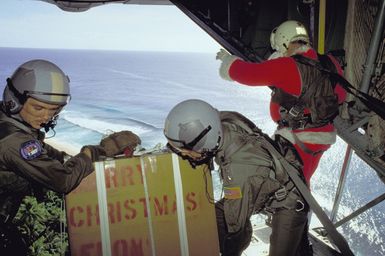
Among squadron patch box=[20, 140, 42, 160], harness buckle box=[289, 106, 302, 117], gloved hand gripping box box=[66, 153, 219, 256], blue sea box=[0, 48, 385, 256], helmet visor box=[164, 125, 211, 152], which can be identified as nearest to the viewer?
squadron patch box=[20, 140, 42, 160]

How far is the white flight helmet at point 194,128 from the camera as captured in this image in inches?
98.3

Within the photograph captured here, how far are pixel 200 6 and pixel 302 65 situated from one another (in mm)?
5161

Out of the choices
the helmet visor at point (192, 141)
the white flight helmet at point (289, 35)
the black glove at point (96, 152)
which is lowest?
the black glove at point (96, 152)

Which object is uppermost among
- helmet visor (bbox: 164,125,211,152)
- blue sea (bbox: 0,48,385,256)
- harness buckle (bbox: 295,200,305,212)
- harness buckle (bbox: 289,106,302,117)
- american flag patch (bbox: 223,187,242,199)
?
helmet visor (bbox: 164,125,211,152)

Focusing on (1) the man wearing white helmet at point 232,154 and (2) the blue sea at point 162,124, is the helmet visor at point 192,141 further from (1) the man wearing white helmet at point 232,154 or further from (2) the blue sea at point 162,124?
(2) the blue sea at point 162,124

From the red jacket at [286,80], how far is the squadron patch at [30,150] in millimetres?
1863

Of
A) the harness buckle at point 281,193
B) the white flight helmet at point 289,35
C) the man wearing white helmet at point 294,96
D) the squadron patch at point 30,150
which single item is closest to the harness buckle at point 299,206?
the man wearing white helmet at point 294,96

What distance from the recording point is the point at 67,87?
2734 mm

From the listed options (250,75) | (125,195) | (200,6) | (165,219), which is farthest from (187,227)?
(200,6)

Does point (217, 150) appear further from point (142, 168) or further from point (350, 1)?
point (350, 1)

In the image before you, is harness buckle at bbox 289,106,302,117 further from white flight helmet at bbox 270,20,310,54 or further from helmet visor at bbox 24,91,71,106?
helmet visor at bbox 24,91,71,106

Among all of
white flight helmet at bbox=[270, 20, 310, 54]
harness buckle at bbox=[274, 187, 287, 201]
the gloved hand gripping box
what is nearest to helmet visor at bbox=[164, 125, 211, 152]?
the gloved hand gripping box

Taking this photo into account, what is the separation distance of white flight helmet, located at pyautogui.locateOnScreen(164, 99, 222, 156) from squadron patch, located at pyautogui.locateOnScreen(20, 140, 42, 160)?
996 millimetres

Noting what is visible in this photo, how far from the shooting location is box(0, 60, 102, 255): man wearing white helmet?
2.42 metres
